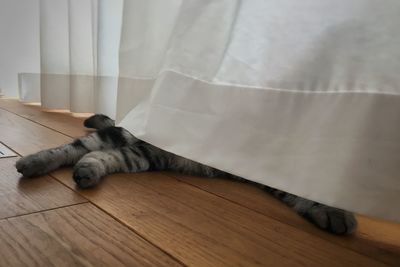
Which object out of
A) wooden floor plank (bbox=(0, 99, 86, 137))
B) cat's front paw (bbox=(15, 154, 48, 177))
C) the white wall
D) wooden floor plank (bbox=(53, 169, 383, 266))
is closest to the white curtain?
wooden floor plank (bbox=(53, 169, 383, 266))

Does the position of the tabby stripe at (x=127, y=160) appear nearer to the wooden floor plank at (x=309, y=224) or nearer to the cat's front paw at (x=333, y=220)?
the wooden floor plank at (x=309, y=224)

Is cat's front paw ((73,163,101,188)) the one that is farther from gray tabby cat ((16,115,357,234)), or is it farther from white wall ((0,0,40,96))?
white wall ((0,0,40,96))

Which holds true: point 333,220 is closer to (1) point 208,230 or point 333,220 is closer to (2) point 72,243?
(1) point 208,230

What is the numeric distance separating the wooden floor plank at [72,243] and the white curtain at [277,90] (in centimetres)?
23

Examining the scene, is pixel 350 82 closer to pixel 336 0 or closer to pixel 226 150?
pixel 336 0

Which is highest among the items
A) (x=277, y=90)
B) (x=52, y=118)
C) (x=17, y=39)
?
(x=277, y=90)

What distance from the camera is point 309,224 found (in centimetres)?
70

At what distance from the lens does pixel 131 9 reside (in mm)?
914

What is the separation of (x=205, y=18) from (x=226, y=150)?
0.26 m

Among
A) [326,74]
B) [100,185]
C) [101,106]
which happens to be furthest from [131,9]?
[101,106]

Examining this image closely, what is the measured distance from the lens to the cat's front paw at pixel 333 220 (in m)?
0.66

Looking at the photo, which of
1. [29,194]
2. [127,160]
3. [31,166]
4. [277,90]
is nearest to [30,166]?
[31,166]

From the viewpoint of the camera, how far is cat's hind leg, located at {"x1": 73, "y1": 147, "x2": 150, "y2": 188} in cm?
79

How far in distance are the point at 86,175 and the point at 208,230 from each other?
0.31 metres
